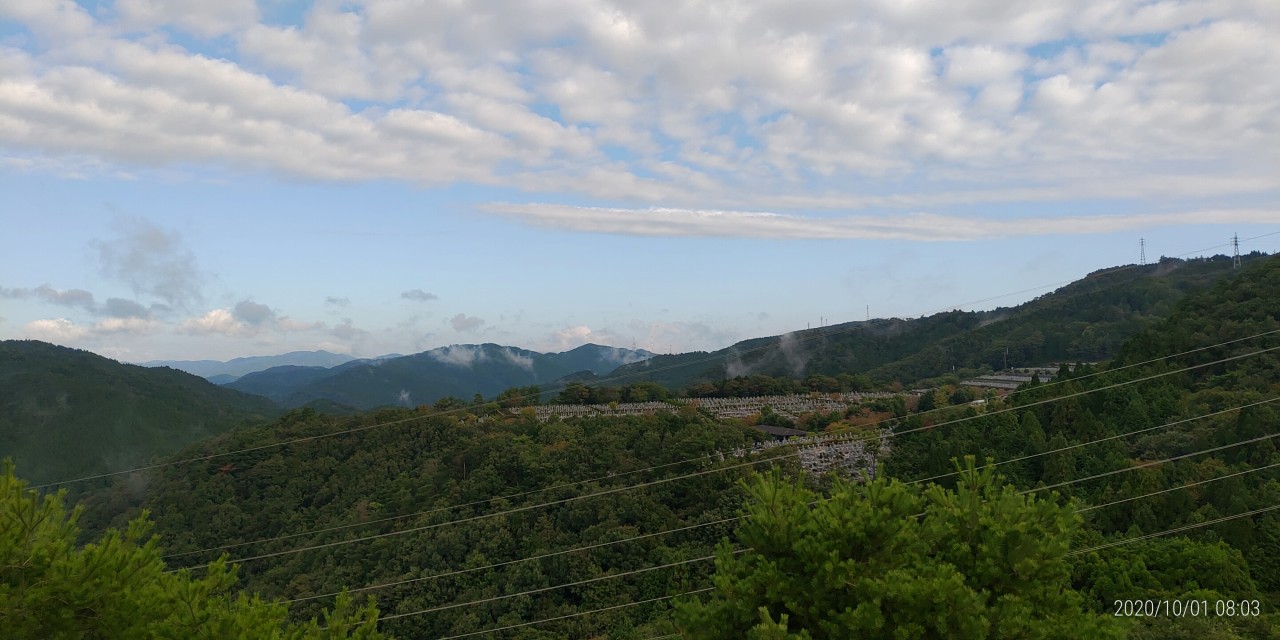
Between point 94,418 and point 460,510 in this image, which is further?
point 94,418

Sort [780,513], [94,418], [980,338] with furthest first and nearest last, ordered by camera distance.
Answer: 1. [94,418]
2. [980,338]
3. [780,513]

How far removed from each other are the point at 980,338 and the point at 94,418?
118 metres

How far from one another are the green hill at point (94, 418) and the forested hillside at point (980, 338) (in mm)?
64012

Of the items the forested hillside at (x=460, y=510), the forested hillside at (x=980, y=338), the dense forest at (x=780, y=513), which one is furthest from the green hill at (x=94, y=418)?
the forested hillside at (x=980, y=338)

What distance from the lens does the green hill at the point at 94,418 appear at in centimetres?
8662

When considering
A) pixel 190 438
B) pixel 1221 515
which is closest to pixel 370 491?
pixel 1221 515

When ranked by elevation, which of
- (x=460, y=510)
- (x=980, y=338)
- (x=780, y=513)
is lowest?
(x=460, y=510)

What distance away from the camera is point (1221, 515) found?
23.7 m

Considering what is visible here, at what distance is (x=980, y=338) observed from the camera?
3391 inches

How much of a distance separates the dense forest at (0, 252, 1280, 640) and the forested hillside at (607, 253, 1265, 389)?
22.8m

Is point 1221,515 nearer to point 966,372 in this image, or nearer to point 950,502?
point 950,502

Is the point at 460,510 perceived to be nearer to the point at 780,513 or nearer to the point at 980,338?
the point at 780,513

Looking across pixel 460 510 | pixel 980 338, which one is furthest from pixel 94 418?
pixel 980 338

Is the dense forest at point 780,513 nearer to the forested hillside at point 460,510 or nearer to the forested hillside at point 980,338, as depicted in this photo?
the forested hillside at point 460,510
